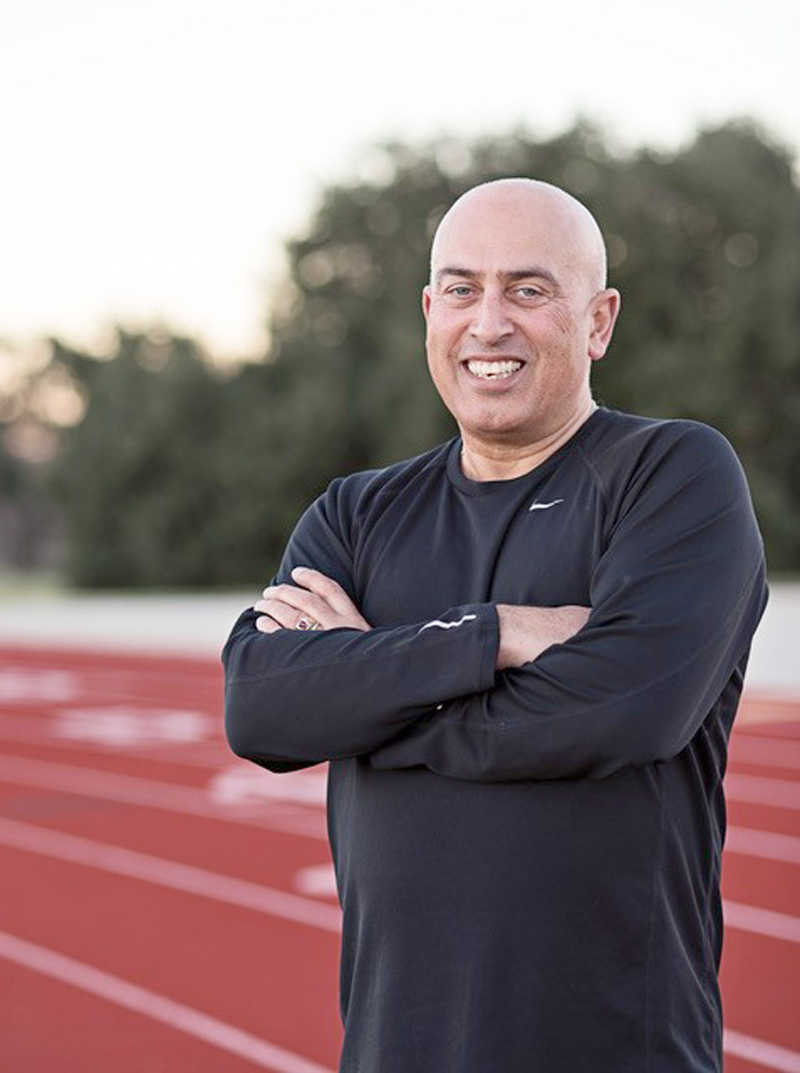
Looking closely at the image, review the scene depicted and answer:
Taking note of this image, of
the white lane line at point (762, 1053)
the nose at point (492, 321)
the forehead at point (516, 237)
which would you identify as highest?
the forehead at point (516, 237)

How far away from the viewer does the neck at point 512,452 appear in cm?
220

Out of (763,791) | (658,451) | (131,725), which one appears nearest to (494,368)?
(658,451)

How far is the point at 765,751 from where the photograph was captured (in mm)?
8102

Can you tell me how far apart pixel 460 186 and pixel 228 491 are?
7550 millimetres

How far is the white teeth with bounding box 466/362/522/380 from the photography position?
7.14 ft

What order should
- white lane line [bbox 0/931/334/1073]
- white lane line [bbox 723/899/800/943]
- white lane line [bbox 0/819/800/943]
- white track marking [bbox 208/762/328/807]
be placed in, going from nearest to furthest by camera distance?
white lane line [bbox 0/931/334/1073]
white lane line [bbox 723/899/800/943]
white lane line [bbox 0/819/800/943]
white track marking [bbox 208/762/328/807]

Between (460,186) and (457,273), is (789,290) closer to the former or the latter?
(460,186)

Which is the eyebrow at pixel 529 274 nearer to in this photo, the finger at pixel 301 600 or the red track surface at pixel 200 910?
the finger at pixel 301 600

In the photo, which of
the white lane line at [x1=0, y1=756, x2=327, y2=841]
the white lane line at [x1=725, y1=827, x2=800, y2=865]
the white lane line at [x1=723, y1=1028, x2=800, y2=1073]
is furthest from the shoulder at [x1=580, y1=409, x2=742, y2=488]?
the white lane line at [x1=0, y1=756, x2=327, y2=841]

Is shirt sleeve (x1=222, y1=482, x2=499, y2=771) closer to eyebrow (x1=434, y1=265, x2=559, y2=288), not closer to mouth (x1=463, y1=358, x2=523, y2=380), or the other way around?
mouth (x1=463, y1=358, x2=523, y2=380)

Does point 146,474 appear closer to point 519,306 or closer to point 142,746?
point 142,746

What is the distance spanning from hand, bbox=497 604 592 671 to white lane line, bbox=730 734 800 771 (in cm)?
589

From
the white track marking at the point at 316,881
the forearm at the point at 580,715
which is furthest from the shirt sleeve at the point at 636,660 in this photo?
the white track marking at the point at 316,881

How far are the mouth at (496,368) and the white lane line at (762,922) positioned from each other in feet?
10.5
